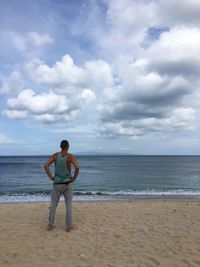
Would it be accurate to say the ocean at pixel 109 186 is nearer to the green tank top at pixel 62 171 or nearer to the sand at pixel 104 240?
the sand at pixel 104 240

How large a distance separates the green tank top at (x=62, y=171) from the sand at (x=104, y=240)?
1219 millimetres

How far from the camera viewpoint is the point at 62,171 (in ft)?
22.6

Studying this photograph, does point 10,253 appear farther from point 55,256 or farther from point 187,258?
point 187,258

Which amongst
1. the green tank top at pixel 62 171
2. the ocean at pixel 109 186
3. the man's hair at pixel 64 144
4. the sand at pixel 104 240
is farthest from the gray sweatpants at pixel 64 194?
the ocean at pixel 109 186

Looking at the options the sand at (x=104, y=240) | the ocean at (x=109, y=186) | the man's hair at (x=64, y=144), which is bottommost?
the ocean at (x=109, y=186)

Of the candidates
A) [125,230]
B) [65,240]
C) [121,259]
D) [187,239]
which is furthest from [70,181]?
[187,239]

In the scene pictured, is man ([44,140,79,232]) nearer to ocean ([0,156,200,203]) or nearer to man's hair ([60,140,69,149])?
man's hair ([60,140,69,149])

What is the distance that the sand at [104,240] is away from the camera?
17.1 ft

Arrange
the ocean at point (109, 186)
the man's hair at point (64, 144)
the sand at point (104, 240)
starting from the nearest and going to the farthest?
the sand at point (104, 240)
the man's hair at point (64, 144)
the ocean at point (109, 186)

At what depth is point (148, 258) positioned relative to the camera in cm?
529

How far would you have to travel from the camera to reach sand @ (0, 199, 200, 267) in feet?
17.1

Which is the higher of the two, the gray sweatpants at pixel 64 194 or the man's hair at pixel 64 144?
the man's hair at pixel 64 144

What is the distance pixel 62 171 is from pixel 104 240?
1808 mm

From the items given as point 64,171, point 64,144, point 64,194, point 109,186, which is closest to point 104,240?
point 64,194
